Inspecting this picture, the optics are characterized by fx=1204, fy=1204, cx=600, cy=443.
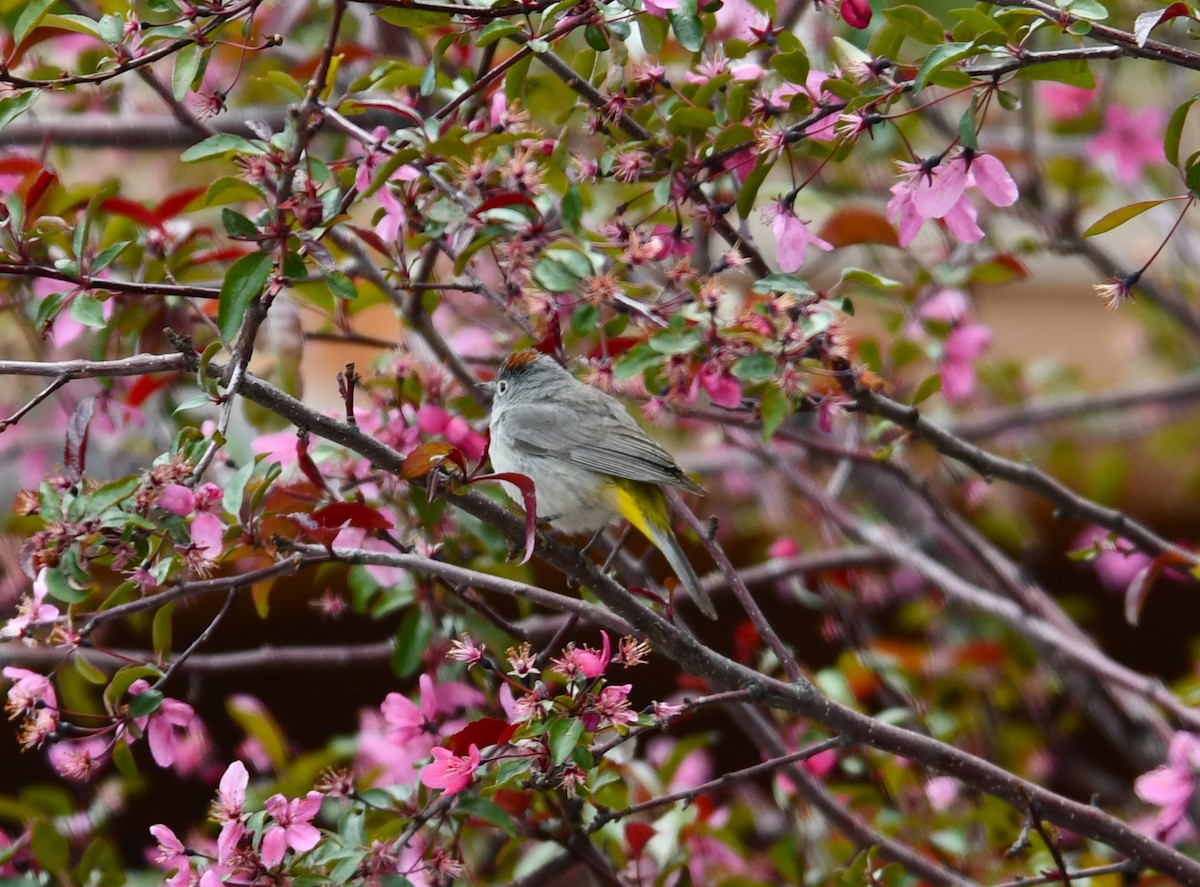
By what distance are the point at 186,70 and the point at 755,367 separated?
93cm

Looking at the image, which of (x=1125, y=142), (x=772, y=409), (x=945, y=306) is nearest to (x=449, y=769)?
(x=772, y=409)

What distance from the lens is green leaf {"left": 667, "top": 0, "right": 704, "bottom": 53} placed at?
1.77 metres

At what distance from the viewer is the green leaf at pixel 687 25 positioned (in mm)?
1769

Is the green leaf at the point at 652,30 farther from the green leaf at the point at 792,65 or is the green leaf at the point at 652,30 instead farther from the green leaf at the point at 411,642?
the green leaf at the point at 411,642

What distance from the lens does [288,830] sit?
1653 mm

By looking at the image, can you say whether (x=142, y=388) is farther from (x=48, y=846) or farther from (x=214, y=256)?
(x=48, y=846)

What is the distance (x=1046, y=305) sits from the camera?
7.70m

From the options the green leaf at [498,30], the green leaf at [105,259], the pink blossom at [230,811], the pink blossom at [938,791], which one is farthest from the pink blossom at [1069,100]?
the pink blossom at [230,811]

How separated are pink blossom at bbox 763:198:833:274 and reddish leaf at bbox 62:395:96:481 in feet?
3.47

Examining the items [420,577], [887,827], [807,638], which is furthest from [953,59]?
[807,638]

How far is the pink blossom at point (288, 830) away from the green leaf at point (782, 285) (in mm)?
1007

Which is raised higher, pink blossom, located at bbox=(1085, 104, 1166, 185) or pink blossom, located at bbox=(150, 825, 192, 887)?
Result: pink blossom, located at bbox=(1085, 104, 1166, 185)

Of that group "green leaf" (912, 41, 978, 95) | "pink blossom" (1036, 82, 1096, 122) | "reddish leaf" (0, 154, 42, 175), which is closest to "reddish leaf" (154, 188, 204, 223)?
"reddish leaf" (0, 154, 42, 175)

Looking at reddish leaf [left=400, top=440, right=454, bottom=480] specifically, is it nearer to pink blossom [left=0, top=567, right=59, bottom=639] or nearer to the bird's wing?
pink blossom [left=0, top=567, right=59, bottom=639]
